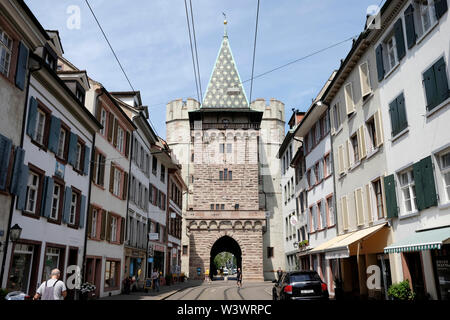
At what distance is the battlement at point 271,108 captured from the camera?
206 ft

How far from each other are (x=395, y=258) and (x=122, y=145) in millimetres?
17083

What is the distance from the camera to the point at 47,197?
1480cm

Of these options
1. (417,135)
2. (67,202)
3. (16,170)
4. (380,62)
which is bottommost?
(67,202)

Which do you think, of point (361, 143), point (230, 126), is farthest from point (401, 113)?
point (230, 126)

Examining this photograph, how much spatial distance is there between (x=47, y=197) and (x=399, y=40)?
13957mm

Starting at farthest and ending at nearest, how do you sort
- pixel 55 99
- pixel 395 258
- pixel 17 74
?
1. pixel 55 99
2. pixel 395 258
3. pixel 17 74

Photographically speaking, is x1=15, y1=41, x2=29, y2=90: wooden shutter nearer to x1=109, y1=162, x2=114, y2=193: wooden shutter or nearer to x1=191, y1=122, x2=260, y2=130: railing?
x1=109, y1=162, x2=114, y2=193: wooden shutter

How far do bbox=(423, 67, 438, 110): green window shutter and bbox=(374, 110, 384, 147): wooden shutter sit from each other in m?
3.63

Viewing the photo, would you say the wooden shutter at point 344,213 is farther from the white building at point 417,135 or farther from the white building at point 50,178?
the white building at point 50,178

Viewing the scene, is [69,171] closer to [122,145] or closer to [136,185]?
[122,145]

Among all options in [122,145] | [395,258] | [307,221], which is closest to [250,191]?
[307,221]

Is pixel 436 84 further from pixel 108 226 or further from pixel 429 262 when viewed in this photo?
pixel 108 226

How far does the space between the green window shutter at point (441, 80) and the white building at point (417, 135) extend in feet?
0.09

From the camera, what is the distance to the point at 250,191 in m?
51.7
